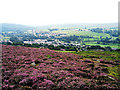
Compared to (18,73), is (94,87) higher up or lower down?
lower down

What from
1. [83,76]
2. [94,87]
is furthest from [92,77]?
[94,87]

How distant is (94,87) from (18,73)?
7.88 meters

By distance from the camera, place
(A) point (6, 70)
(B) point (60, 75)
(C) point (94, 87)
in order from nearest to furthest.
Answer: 1. (C) point (94, 87)
2. (B) point (60, 75)
3. (A) point (6, 70)

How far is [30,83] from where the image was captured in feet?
33.7

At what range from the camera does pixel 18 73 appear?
11836mm

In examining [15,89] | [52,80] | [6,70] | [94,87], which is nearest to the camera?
[15,89]

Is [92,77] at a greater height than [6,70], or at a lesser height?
lesser

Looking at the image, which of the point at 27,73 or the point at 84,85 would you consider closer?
the point at 84,85

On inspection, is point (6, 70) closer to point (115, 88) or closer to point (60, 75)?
point (60, 75)

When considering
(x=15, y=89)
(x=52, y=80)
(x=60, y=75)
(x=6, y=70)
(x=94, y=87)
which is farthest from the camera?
(x=6, y=70)

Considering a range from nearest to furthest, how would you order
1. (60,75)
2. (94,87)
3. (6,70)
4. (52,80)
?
(94,87), (52,80), (60,75), (6,70)

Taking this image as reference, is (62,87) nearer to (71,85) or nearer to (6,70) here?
(71,85)

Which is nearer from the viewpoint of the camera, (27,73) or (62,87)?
→ (62,87)

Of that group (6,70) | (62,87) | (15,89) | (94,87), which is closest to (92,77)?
(94,87)
